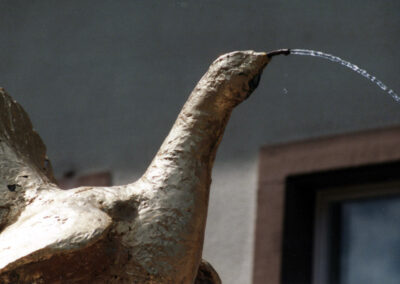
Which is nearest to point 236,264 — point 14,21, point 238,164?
point 238,164

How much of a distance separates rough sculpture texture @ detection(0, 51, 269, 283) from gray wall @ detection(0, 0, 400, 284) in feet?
4.32

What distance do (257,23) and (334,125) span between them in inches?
17.7

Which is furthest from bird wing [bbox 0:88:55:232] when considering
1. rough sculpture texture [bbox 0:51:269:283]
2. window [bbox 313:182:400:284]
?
window [bbox 313:182:400:284]

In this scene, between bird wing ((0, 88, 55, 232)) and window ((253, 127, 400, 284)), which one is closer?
bird wing ((0, 88, 55, 232))

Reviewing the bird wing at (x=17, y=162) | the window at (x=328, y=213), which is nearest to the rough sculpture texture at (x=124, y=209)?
the bird wing at (x=17, y=162)

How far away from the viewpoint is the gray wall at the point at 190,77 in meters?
3.37

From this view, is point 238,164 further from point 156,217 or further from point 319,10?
point 156,217

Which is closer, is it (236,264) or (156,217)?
(156,217)

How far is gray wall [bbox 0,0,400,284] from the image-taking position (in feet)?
11.0

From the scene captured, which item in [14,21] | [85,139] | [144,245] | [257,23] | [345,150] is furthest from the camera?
[14,21]

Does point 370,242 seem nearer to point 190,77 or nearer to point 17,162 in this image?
point 190,77

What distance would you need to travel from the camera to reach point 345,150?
10.8 ft

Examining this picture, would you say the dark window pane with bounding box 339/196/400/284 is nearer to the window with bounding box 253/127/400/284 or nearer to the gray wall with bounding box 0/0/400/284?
the window with bounding box 253/127/400/284

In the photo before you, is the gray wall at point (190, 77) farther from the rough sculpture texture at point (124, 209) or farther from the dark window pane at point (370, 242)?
the rough sculpture texture at point (124, 209)
